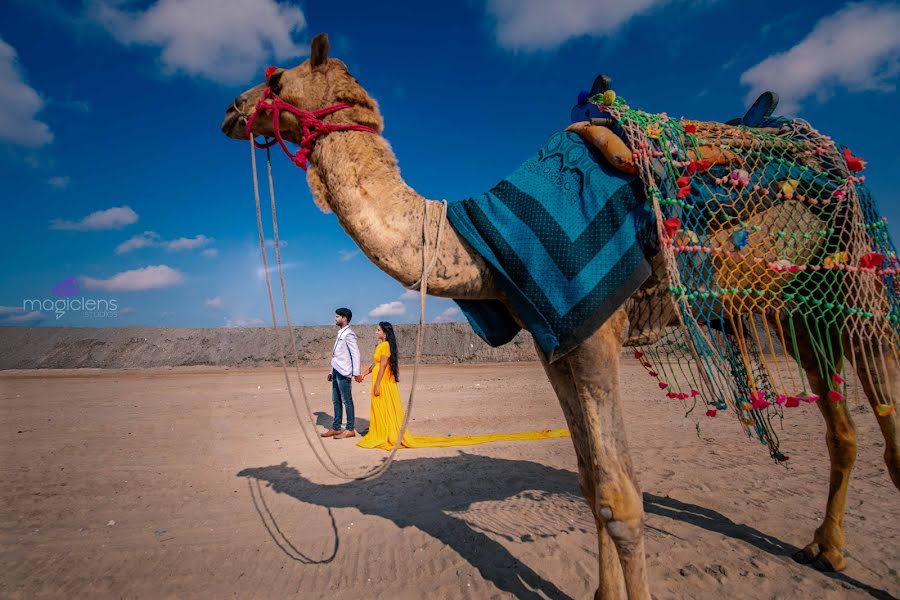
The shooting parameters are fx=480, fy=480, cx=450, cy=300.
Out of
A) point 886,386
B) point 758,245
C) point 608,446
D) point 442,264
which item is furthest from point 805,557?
point 442,264

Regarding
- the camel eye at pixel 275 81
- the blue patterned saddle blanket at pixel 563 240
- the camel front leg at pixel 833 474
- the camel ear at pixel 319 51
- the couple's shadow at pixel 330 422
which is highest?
the camel ear at pixel 319 51

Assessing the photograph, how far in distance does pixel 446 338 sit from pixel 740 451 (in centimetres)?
2697

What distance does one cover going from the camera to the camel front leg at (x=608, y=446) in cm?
229

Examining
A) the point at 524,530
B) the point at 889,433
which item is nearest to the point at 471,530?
the point at 524,530

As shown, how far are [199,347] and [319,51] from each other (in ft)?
118

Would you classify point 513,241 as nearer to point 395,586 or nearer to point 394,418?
point 395,586

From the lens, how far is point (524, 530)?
150 inches

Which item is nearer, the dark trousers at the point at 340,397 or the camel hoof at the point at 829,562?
the camel hoof at the point at 829,562

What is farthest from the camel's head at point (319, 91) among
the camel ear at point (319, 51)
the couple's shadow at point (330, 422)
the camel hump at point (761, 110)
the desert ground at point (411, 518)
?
the couple's shadow at point (330, 422)

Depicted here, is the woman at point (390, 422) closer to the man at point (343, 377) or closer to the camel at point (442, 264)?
the man at point (343, 377)

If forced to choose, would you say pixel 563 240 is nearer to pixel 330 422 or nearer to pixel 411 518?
pixel 411 518

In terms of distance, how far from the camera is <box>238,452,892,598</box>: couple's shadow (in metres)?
3.35

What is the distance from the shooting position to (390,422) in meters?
7.48

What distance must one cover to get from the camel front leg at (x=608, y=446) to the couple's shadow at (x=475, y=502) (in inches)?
32.5
